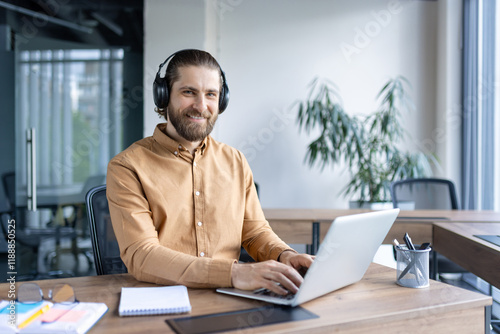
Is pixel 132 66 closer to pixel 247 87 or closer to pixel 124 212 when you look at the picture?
pixel 247 87

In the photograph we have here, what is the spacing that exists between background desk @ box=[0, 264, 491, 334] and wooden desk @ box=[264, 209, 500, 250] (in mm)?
1322

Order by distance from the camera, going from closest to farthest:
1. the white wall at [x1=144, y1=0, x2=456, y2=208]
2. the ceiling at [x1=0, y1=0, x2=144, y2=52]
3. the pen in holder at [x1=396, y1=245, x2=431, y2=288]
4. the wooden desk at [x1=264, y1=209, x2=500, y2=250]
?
the pen in holder at [x1=396, y1=245, x2=431, y2=288] → the wooden desk at [x1=264, y1=209, x2=500, y2=250] → the ceiling at [x1=0, y1=0, x2=144, y2=52] → the white wall at [x1=144, y1=0, x2=456, y2=208]

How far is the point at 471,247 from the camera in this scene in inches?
76.6

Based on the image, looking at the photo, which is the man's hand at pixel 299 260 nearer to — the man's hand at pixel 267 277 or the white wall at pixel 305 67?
the man's hand at pixel 267 277

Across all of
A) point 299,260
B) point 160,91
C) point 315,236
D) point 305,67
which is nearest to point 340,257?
point 299,260

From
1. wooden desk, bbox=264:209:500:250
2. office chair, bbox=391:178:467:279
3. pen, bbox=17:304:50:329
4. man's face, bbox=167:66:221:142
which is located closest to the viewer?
pen, bbox=17:304:50:329

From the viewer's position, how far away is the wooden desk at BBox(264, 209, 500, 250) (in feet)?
8.37

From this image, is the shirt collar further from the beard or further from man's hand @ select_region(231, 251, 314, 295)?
man's hand @ select_region(231, 251, 314, 295)

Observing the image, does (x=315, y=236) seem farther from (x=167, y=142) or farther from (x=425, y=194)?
(x=167, y=142)

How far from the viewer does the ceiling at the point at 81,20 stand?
10.9ft

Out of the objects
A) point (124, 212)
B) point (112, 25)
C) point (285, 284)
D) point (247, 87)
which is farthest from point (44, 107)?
point (285, 284)

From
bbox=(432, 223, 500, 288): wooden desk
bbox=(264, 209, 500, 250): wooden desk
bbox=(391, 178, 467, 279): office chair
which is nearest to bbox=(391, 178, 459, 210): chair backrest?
bbox=(391, 178, 467, 279): office chair

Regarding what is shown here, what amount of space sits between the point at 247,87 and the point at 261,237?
312cm

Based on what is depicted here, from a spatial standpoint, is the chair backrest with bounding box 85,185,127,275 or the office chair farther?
the office chair
